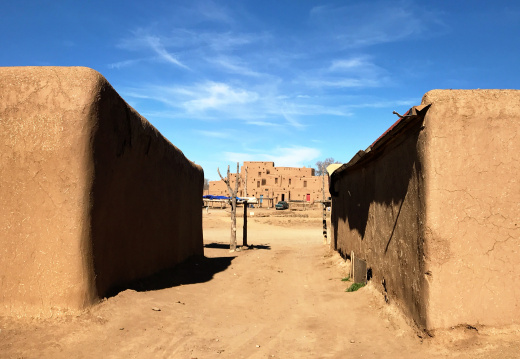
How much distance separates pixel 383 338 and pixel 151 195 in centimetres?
454

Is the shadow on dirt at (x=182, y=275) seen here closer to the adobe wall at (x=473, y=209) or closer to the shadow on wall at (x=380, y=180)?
the shadow on wall at (x=380, y=180)

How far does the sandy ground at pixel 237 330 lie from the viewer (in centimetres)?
403

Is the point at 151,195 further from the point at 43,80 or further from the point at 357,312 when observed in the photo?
the point at 357,312

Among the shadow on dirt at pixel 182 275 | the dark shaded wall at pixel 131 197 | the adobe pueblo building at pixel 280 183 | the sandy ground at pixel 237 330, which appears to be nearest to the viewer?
the sandy ground at pixel 237 330

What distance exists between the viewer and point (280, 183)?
4947 cm

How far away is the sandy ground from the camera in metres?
4.03

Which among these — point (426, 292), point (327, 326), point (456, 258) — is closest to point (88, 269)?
point (327, 326)

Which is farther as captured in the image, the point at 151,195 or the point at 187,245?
the point at 187,245

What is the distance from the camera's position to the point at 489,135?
13.8ft

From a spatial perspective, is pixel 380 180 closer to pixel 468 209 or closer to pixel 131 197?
pixel 468 209

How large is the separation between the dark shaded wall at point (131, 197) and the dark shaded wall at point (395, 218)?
382 cm

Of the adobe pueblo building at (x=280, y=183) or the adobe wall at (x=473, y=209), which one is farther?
the adobe pueblo building at (x=280, y=183)

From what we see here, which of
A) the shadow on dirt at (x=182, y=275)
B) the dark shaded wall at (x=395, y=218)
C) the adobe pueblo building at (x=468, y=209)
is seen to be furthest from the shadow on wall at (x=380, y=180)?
the shadow on dirt at (x=182, y=275)

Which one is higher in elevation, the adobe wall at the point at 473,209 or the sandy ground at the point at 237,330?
the adobe wall at the point at 473,209
